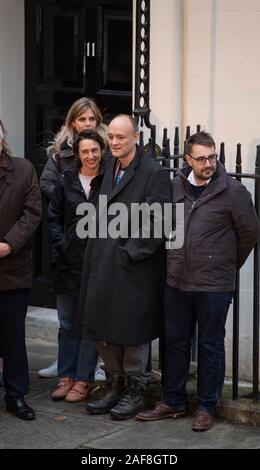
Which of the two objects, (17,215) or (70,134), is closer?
(17,215)

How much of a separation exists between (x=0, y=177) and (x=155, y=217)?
0.99 meters

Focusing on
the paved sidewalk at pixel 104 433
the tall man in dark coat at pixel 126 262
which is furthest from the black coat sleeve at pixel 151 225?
the paved sidewalk at pixel 104 433

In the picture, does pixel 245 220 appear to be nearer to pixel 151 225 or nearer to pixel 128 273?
pixel 151 225

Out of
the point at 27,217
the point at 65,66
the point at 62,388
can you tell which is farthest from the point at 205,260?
the point at 65,66

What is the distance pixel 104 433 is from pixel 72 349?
90 centimetres

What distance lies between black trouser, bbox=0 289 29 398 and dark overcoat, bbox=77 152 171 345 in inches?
17.3

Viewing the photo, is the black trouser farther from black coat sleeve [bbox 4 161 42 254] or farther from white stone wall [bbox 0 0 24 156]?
white stone wall [bbox 0 0 24 156]

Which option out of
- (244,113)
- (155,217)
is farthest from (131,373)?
(244,113)

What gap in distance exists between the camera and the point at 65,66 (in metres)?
8.73

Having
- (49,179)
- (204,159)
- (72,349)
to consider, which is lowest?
(72,349)

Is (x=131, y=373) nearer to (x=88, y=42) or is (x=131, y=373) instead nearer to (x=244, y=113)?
(x=244, y=113)

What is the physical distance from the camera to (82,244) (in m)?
7.00

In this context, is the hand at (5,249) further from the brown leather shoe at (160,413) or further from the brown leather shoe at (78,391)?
the brown leather shoe at (160,413)

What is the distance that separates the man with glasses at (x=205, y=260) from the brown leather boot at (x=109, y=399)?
17.4 inches
